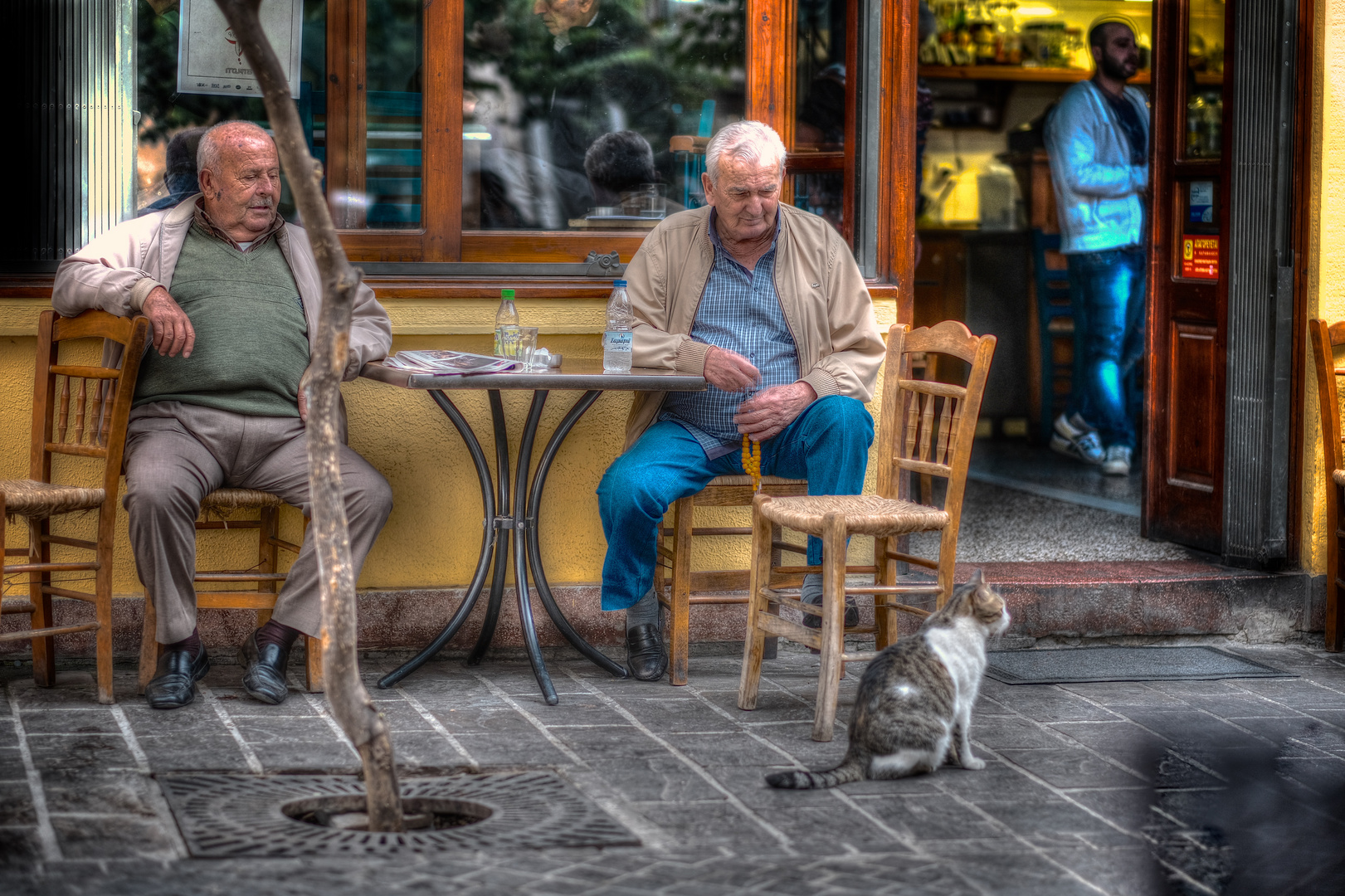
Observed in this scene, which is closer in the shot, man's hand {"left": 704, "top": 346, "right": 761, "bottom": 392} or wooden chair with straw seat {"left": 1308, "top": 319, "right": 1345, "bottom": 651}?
man's hand {"left": 704, "top": 346, "right": 761, "bottom": 392}

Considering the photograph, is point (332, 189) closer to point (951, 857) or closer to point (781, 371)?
point (781, 371)

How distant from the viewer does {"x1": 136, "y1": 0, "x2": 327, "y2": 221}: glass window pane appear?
17.1ft

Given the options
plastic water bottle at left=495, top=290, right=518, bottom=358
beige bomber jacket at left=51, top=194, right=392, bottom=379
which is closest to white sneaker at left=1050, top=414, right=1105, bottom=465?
plastic water bottle at left=495, top=290, right=518, bottom=358

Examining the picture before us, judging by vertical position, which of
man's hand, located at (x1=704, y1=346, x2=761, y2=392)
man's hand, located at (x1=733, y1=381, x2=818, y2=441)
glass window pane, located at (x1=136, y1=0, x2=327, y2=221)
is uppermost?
glass window pane, located at (x1=136, y1=0, x2=327, y2=221)

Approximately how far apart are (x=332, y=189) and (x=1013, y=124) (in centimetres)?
571

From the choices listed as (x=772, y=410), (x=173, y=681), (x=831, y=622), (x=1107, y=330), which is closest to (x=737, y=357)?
(x=772, y=410)

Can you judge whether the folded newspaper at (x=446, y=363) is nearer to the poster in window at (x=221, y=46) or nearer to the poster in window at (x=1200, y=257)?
the poster in window at (x=221, y=46)

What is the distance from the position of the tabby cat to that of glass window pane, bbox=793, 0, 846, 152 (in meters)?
2.14

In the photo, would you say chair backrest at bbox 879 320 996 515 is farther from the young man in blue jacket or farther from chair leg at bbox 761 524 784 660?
the young man in blue jacket

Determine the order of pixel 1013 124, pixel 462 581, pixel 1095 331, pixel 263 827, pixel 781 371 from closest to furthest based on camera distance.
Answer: pixel 263 827 < pixel 781 371 < pixel 462 581 < pixel 1095 331 < pixel 1013 124

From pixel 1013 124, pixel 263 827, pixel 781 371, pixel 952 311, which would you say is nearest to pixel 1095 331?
pixel 952 311

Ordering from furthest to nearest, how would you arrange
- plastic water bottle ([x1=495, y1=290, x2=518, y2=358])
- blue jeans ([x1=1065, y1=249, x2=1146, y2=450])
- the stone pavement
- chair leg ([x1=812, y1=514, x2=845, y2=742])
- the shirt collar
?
blue jeans ([x1=1065, y1=249, x2=1146, y2=450]), plastic water bottle ([x1=495, y1=290, x2=518, y2=358]), the shirt collar, chair leg ([x1=812, y1=514, x2=845, y2=742]), the stone pavement

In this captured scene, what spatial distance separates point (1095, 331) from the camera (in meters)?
8.03

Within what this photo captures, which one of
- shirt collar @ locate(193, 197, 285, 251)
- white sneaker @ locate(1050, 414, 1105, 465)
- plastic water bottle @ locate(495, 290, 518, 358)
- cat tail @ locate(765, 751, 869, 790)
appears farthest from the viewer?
white sneaker @ locate(1050, 414, 1105, 465)
